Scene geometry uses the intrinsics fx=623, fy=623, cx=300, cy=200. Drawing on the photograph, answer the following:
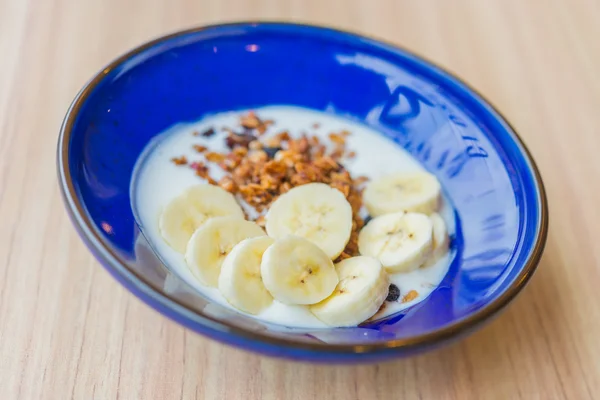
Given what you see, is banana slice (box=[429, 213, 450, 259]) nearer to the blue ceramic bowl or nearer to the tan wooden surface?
the blue ceramic bowl

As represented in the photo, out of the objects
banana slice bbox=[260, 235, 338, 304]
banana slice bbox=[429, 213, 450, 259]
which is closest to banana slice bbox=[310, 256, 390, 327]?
banana slice bbox=[260, 235, 338, 304]

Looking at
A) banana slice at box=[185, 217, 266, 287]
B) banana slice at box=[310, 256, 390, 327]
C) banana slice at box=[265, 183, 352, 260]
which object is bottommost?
banana slice at box=[310, 256, 390, 327]

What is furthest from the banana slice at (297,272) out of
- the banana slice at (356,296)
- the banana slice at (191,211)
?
the banana slice at (191,211)

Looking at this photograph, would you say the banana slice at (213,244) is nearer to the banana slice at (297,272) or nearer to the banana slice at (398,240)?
the banana slice at (297,272)

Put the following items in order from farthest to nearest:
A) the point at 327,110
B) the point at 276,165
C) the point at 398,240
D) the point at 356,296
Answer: the point at 327,110, the point at 276,165, the point at 398,240, the point at 356,296

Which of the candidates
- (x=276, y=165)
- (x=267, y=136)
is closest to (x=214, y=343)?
(x=276, y=165)

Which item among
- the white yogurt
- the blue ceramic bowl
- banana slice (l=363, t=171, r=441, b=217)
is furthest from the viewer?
banana slice (l=363, t=171, r=441, b=217)

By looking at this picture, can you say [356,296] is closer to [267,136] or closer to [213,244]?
[213,244]
